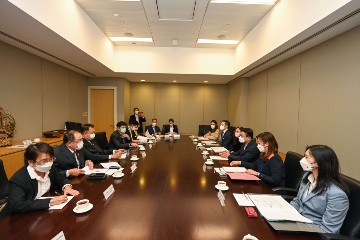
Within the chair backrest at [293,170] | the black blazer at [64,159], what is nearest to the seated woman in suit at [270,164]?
the chair backrest at [293,170]

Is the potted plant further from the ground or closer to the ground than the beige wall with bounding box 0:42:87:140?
closer to the ground

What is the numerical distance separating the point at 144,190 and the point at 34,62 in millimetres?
4327

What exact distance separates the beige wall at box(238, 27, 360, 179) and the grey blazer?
188 cm

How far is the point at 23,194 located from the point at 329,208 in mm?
2117

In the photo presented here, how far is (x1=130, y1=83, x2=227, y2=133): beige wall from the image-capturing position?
28.0 feet

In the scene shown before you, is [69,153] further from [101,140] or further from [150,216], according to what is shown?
[101,140]

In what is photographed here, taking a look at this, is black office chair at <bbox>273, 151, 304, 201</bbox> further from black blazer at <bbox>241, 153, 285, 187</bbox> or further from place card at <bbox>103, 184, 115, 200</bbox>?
place card at <bbox>103, 184, 115, 200</bbox>

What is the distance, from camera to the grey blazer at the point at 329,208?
134cm

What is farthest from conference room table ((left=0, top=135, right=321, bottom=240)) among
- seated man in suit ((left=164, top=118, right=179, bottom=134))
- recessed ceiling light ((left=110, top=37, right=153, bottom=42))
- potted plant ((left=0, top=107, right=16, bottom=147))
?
seated man in suit ((left=164, top=118, right=179, bottom=134))

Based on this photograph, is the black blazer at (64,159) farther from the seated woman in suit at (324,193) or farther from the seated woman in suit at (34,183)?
the seated woman in suit at (324,193)

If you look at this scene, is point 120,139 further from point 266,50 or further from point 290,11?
point 290,11

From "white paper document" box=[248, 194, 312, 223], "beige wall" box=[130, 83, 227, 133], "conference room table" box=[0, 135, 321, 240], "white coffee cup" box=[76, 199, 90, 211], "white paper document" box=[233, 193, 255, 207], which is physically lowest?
"conference room table" box=[0, 135, 321, 240]

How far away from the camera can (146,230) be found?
3.98ft

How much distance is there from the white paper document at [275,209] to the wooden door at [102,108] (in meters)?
6.53
